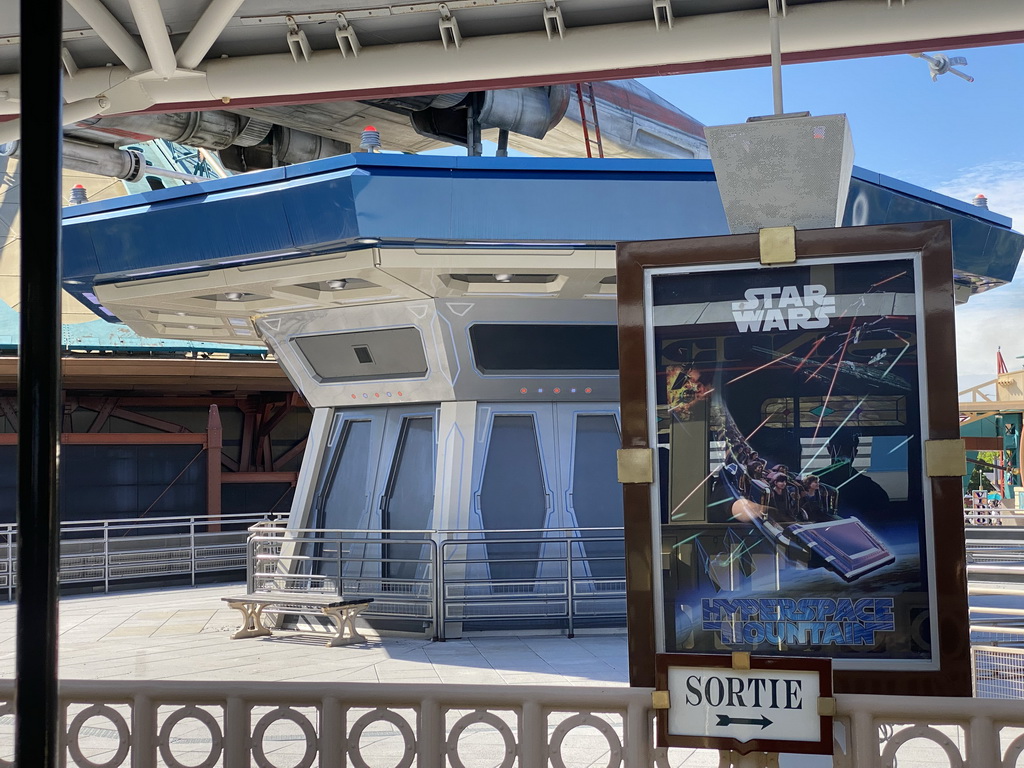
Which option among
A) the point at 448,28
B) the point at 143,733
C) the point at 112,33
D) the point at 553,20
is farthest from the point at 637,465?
the point at 112,33

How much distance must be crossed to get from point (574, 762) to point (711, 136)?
12.9 ft

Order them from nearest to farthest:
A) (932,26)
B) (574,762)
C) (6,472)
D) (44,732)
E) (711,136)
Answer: (44,732) → (711,136) → (932,26) → (574,762) → (6,472)

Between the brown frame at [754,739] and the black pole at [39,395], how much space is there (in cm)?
206

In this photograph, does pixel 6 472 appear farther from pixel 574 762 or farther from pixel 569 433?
pixel 574 762

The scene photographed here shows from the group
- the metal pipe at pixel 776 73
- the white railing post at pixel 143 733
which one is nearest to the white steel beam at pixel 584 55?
the metal pipe at pixel 776 73

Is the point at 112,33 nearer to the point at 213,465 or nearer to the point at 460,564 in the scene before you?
the point at 460,564

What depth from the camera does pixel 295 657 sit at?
32.9ft

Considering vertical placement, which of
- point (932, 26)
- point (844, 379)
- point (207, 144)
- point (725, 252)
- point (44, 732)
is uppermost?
point (207, 144)

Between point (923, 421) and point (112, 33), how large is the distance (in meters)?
4.71

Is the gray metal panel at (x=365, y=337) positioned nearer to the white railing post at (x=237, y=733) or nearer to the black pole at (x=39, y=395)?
the white railing post at (x=237, y=733)

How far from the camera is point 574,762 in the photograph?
20.3 feet

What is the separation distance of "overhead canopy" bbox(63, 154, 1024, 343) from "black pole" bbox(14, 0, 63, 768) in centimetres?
679

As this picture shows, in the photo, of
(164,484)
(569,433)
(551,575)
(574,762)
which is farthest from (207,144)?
(164,484)

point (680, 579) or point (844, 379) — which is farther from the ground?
point (844, 379)
